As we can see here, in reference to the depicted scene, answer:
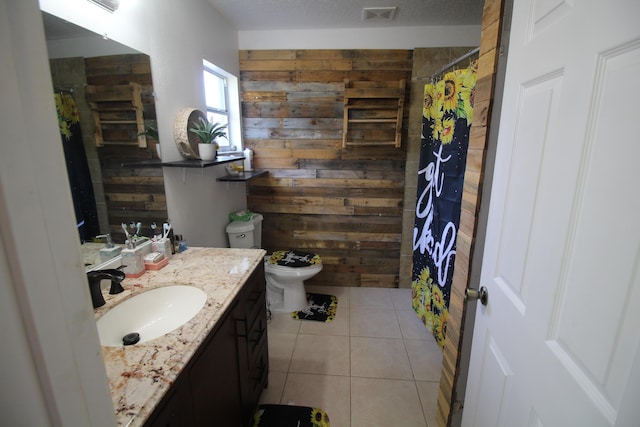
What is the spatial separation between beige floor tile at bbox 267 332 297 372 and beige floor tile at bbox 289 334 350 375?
0.13 feet

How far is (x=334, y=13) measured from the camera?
226 centimetres

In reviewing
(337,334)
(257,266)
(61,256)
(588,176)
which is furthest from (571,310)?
(337,334)

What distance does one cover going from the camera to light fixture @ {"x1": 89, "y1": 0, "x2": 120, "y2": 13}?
1.21 metres

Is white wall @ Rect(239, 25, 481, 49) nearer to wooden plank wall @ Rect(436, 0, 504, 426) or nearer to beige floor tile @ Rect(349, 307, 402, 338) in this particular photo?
wooden plank wall @ Rect(436, 0, 504, 426)

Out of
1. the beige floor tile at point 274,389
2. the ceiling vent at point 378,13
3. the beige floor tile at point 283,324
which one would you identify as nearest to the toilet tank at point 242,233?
the beige floor tile at point 283,324

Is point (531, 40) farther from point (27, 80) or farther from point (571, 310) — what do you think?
point (27, 80)

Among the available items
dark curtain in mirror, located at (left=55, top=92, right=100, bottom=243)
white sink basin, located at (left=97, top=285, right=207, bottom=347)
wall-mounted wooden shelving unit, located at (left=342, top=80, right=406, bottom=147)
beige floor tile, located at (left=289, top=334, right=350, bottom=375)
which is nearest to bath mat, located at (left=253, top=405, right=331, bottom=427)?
beige floor tile, located at (left=289, top=334, right=350, bottom=375)

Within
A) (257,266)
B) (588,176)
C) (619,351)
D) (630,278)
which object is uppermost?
(588,176)

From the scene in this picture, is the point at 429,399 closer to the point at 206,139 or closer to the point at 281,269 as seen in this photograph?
the point at 281,269

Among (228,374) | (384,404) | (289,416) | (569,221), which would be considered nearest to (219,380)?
(228,374)

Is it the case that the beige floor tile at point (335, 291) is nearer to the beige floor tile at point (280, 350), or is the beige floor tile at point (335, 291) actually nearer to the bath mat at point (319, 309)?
the bath mat at point (319, 309)

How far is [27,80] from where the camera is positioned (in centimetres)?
32

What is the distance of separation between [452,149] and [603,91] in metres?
1.37

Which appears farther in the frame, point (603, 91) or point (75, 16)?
point (75, 16)
